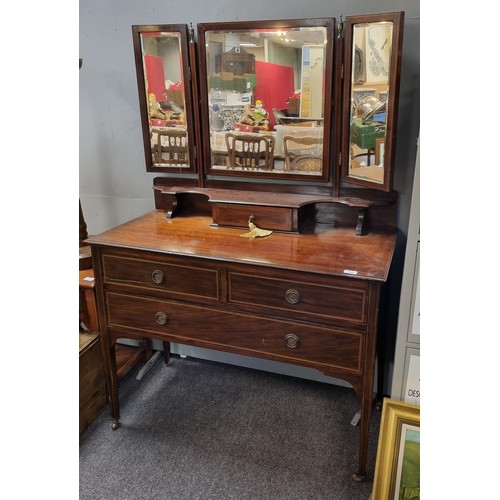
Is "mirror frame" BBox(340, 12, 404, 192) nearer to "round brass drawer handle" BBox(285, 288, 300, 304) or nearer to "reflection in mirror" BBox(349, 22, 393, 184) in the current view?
"reflection in mirror" BBox(349, 22, 393, 184)

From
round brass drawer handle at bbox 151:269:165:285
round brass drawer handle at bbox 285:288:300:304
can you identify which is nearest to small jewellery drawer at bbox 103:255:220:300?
round brass drawer handle at bbox 151:269:165:285

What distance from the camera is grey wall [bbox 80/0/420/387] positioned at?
156 cm

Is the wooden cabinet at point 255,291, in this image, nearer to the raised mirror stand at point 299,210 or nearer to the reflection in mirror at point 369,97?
the raised mirror stand at point 299,210

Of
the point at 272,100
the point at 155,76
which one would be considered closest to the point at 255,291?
the point at 272,100

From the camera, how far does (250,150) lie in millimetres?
1807

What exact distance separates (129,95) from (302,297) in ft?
4.02

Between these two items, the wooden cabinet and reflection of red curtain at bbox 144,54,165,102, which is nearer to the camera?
the wooden cabinet

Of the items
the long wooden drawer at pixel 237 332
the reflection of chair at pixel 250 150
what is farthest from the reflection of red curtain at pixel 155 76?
the long wooden drawer at pixel 237 332

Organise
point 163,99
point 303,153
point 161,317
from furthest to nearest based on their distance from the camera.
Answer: point 163,99, point 303,153, point 161,317

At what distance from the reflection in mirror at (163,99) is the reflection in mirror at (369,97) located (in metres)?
0.70

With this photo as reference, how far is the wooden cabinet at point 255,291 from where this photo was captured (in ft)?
4.41

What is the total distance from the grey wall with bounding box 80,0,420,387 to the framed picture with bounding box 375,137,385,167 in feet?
0.44

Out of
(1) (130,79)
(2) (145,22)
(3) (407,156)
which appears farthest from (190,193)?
(3) (407,156)

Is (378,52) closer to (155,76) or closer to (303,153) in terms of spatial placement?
(303,153)
